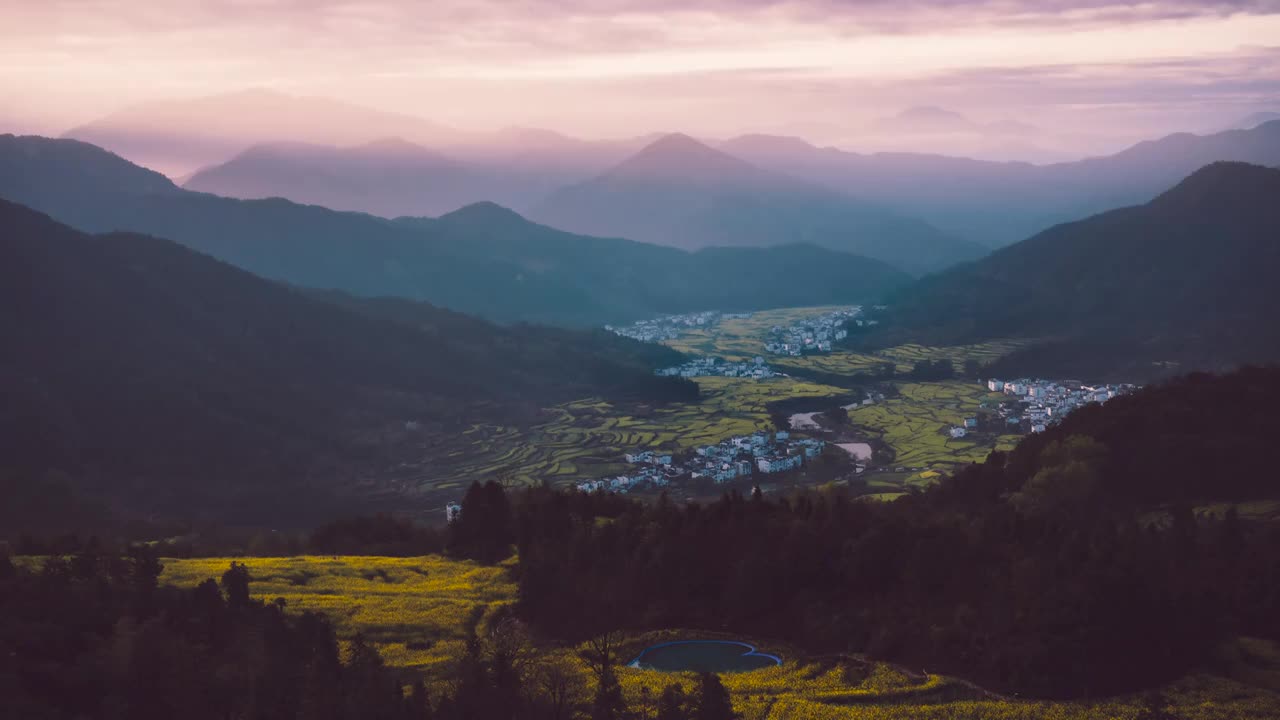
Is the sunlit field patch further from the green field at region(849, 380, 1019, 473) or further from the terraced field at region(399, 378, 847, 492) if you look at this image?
the green field at region(849, 380, 1019, 473)

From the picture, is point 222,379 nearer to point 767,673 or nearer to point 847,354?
point 767,673

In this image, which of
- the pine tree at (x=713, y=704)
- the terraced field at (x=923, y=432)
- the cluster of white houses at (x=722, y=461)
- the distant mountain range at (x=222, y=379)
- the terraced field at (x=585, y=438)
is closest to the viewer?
the pine tree at (x=713, y=704)

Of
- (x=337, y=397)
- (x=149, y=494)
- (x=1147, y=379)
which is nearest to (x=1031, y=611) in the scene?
(x=149, y=494)

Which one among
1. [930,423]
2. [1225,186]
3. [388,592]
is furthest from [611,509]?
[1225,186]

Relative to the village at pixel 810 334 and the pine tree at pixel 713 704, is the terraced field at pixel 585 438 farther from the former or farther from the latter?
the pine tree at pixel 713 704

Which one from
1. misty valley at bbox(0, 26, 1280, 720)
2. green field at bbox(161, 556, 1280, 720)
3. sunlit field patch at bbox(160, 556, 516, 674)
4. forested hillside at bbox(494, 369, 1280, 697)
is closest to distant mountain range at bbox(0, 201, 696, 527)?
misty valley at bbox(0, 26, 1280, 720)

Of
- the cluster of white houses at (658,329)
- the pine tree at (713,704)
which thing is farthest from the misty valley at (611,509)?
the cluster of white houses at (658,329)

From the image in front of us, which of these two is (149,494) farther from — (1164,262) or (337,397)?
(1164,262)
